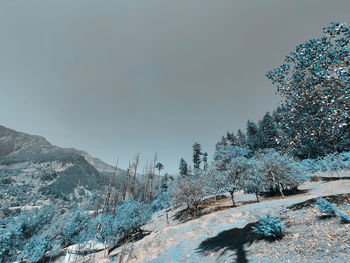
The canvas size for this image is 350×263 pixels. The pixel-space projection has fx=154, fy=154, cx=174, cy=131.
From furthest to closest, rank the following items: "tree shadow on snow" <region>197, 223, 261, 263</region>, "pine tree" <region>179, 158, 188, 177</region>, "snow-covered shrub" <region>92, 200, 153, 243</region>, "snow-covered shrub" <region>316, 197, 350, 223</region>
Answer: "pine tree" <region>179, 158, 188, 177</region>
"snow-covered shrub" <region>92, 200, 153, 243</region>
"tree shadow on snow" <region>197, 223, 261, 263</region>
"snow-covered shrub" <region>316, 197, 350, 223</region>

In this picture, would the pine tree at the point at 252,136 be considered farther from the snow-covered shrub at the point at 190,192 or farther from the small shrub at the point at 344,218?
the small shrub at the point at 344,218

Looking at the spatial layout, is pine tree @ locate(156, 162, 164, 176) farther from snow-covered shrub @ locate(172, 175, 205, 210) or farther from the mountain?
snow-covered shrub @ locate(172, 175, 205, 210)

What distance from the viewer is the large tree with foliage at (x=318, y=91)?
4.47m

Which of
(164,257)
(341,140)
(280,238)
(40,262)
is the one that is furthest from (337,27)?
(40,262)

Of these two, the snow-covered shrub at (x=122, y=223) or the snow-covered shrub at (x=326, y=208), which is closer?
the snow-covered shrub at (x=326, y=208)

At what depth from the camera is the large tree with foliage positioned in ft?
14.7

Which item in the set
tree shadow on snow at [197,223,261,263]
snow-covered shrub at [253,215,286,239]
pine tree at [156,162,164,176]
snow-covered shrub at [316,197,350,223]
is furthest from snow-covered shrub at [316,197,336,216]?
pine tree at [156,162,164,176]

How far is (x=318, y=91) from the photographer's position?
16.7 feet

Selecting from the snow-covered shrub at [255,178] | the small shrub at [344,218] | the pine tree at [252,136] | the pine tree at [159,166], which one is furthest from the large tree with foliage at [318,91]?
the pine tree at [159,166]

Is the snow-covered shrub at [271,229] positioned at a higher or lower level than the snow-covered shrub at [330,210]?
lower

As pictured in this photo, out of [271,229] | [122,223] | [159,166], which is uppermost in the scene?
[159,166]

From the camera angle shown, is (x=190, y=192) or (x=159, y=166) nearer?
(x=190, y=192)

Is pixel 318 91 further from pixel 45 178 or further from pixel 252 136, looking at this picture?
pixel 45 178

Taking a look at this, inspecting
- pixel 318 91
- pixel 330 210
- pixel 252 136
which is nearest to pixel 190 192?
pixel 330 210
